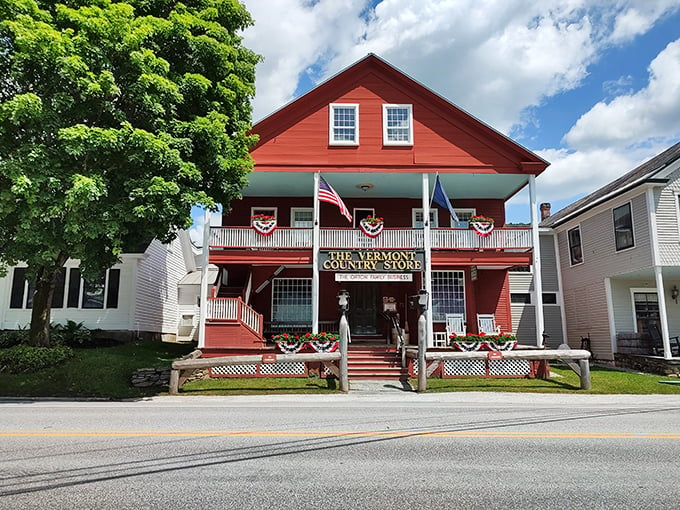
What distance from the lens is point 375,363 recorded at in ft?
51.3

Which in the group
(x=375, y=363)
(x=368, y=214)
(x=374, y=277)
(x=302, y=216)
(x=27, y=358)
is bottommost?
(x=375, y=363)

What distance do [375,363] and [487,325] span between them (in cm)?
576

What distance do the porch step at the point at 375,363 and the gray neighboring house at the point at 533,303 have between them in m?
9.85

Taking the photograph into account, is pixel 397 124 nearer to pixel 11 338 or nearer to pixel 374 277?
pixel 374 277

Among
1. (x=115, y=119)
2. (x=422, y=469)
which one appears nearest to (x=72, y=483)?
(x=422, y=469)

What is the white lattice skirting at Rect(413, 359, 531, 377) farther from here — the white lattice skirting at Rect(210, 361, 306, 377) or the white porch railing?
the white porch railing

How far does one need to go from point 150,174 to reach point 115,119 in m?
1.70

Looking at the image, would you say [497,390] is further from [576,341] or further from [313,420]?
[576,341]

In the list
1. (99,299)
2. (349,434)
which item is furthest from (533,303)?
(99,299)

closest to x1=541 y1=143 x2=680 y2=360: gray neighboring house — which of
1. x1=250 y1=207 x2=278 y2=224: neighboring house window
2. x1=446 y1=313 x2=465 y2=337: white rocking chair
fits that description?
x1=446 y1=313 x2=465 y2=337: white rocking chair

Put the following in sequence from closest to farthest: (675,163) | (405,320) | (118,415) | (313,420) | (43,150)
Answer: (313,420), (118,415), (43,150), (675,163), (405,320)

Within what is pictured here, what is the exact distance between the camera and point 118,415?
30.5 ft

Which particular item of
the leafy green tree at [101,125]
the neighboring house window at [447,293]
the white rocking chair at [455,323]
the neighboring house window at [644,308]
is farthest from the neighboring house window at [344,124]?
the neighboring house window at [644,308]

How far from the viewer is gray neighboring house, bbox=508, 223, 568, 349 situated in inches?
926
